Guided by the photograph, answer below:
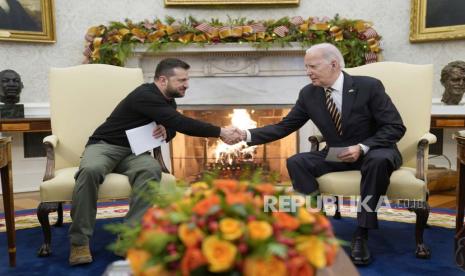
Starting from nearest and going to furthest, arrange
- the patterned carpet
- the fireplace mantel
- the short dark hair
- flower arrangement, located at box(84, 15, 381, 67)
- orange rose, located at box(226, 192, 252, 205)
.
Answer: orange rose, located at box(226, 192, 252, 205), the short dark hair, the patterned carpet, flower arrangement, located at box(84, 15, 381, 67), the fireplace mantel

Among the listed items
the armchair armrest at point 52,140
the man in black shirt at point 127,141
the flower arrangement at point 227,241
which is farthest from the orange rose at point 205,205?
the armchair armrest at point 52,140

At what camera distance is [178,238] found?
1.17 meters

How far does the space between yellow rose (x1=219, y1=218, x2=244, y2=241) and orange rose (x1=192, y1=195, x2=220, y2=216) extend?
0.06m

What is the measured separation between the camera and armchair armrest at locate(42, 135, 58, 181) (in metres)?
2.96

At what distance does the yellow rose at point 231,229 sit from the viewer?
1110 mm

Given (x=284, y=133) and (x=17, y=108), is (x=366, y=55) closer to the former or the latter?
(x=284, y=133)

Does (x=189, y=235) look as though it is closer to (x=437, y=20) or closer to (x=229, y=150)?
(x=229, y=150)

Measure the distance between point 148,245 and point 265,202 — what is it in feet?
1.20

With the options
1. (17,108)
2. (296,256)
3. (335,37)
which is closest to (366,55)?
(335,37)

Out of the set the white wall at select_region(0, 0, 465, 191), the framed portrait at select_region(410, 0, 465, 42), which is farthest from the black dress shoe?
the framed portrait at select_region(410, 0, 465, 42)

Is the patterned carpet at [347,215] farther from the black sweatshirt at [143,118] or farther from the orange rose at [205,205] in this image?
the orange rose at [205,205]

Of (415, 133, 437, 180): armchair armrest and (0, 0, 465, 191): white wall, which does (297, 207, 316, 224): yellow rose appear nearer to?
(415, 133, 437, 180): armchair armrest

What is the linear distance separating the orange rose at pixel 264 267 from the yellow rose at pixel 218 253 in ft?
0.14

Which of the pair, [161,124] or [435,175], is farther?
[435,175]
